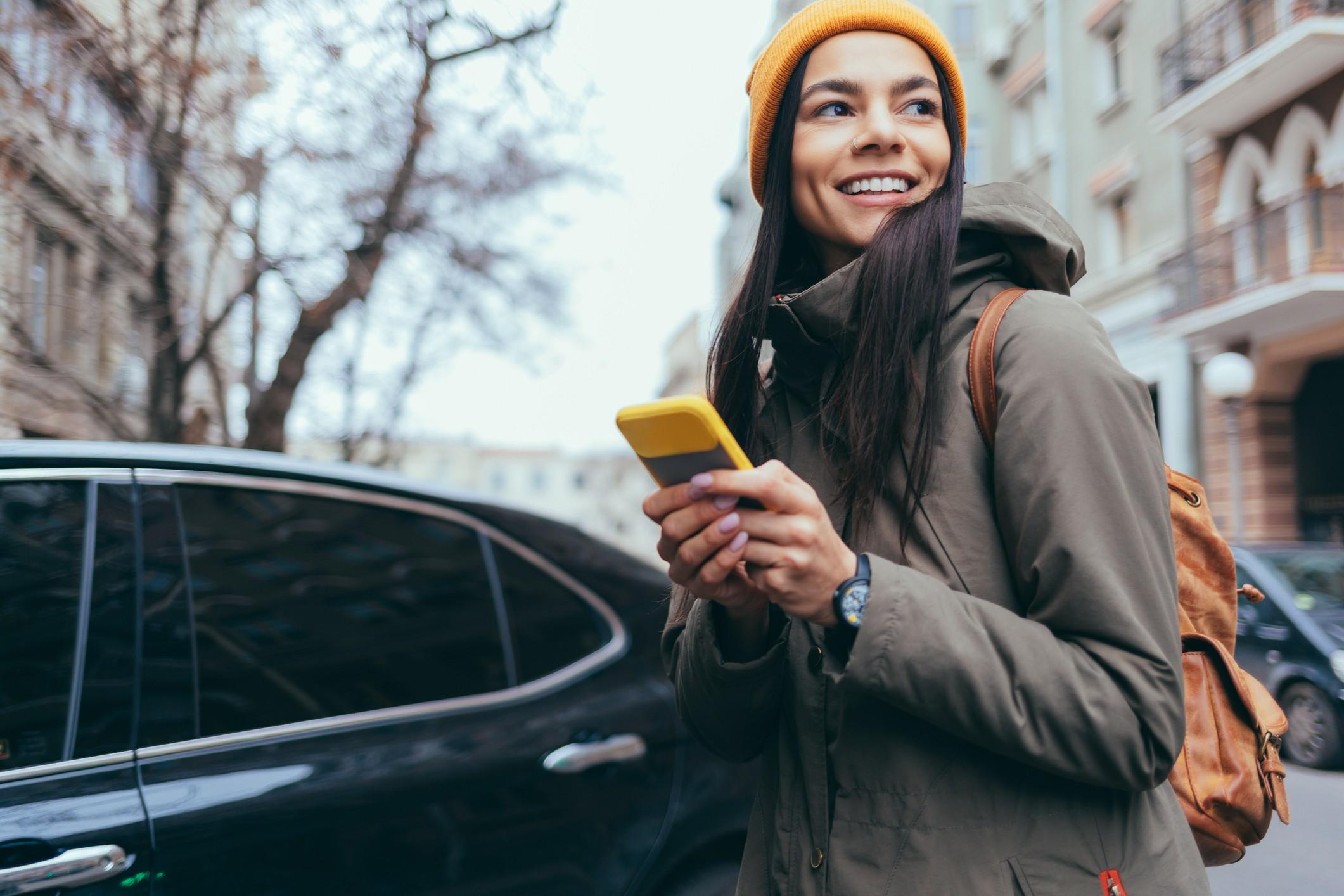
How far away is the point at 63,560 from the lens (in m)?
1.85

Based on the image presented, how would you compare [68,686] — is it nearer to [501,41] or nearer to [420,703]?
[420,703]

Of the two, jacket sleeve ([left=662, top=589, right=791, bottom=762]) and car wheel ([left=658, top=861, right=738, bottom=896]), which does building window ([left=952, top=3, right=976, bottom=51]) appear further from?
jacket sleeve ([left=662, top=589, right=791, bottom=762])

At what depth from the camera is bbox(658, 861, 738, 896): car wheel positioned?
2295 mm

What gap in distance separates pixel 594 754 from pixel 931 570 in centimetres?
123

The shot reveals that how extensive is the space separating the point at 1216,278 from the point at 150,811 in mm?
14977

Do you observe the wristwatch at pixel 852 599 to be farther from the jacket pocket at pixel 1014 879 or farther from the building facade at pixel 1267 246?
the building facade at pixel 1267 246

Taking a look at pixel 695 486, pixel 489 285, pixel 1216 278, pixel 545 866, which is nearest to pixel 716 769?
pixel 545 866

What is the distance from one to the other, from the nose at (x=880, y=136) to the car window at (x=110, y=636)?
1472 millimetres

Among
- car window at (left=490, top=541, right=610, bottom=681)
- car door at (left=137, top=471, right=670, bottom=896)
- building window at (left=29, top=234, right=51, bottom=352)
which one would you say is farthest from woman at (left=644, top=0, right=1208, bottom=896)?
building window at (left=29, top=234, right=51, bottom=352)

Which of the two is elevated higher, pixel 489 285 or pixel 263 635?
pixel 489 285

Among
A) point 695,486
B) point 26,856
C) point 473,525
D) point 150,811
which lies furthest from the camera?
point 473,525

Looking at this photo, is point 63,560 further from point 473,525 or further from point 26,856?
point 473,525

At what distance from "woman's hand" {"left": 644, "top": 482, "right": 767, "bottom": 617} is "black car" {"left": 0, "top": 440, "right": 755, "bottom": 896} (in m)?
1.03

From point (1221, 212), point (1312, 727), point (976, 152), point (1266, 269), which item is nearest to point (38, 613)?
point (1312, 727)
